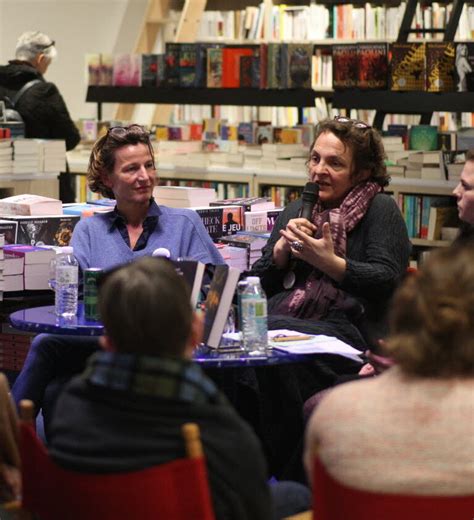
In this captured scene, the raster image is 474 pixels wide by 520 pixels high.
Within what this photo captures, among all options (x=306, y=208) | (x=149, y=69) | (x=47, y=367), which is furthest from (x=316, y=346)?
(x=149, y=69)

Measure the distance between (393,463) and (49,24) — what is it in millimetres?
10352

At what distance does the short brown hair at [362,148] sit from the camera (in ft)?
14.8

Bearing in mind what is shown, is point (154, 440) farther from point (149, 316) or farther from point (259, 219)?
point (259, 219)

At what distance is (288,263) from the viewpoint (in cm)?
441

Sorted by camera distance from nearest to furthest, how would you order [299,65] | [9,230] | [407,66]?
[9,230] → [407,66] → [299,65]

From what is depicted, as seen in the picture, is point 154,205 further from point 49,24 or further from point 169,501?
point 49,24

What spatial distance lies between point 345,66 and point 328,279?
3.93m

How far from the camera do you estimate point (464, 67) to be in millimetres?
7355

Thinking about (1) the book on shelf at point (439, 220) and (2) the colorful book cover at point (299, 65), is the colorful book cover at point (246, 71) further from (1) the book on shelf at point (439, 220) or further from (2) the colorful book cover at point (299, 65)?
(1) the book on shelf at point (439, 220)

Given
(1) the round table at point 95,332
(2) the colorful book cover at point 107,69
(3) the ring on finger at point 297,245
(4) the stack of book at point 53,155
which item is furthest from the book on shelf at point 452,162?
(1) the round table at point 95,332

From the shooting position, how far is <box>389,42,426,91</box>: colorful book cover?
754cm

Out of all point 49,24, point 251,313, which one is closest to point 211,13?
point 49,24

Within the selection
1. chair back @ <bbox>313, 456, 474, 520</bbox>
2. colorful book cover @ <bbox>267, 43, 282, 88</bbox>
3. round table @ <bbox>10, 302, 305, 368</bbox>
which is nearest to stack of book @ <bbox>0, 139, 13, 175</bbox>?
colorful book cover @ <bbox>267, 43, 282, 88</bbox>

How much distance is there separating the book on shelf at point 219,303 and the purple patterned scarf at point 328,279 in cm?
80
